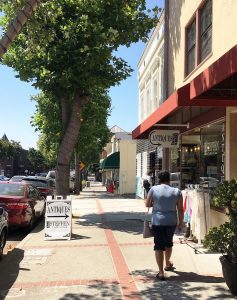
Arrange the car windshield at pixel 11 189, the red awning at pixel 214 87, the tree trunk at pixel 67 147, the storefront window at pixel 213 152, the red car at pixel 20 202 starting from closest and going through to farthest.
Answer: the red awning at pixel 214 87
the storefront window at pixel 213 152
the red car at pixel 20 202
the car windshield at pixel 11 189
the tree trunk at pixel 67 147

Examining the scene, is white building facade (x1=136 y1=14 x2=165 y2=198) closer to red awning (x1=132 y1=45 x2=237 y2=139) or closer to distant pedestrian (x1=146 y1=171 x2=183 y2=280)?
red awning (x1=132 y1=45 x2=237 y2=139)

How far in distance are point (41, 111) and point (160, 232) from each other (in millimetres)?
21554

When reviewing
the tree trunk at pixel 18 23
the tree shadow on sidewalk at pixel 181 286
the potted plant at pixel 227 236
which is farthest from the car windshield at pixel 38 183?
the potted plant at pixel 227 236

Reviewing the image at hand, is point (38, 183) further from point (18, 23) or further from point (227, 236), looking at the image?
point (227, 236)

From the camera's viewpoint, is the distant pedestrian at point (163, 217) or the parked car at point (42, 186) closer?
the distant pedestrian at point (163, 217)

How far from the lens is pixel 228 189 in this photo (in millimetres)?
6586

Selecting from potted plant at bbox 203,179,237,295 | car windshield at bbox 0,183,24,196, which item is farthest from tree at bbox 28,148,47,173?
potted plant at bbox 203,179,237,295

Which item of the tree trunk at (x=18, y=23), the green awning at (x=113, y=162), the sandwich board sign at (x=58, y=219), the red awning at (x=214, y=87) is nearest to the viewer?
the tree trunk at (x=18, y=23)

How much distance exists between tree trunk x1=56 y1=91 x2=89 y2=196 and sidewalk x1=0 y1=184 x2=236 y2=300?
12.7 feet

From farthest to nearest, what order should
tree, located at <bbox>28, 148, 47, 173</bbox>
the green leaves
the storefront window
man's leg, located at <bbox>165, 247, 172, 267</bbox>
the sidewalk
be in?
tree, located at <bbox>28, 148, 47, 173</bbox>, the green leaves, the storefront window, man's leg, located at <bbox>165, 247, 172, 267</bbox>, the sidewalk

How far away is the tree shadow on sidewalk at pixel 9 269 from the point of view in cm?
689

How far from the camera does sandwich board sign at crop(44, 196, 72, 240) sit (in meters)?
11.2

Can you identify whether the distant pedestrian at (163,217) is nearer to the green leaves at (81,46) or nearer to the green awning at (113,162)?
the green leaves at (81,46)

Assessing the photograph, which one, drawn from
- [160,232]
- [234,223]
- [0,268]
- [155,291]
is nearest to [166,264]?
[160,232]
